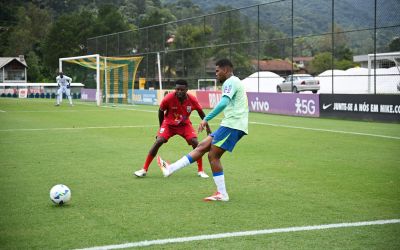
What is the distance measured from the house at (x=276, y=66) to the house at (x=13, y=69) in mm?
59040

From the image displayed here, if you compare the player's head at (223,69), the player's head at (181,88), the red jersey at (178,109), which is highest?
the player's head at (223,69)

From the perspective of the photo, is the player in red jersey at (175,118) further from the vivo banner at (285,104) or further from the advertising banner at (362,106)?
the vivo banner at (285,104)

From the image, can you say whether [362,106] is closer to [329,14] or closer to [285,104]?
[285,104]

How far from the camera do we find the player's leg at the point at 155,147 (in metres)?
9.54

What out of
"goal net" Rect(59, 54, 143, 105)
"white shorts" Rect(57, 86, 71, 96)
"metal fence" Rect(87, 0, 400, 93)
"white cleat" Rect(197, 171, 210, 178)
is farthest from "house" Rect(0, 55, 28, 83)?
"white cleat" Rect(197, 171, 210, 178)

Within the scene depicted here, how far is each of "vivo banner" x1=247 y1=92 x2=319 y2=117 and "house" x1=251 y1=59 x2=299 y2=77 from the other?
21.1ft

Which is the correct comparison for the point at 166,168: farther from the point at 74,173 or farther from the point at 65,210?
the point at 74,173

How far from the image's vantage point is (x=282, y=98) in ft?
90.4

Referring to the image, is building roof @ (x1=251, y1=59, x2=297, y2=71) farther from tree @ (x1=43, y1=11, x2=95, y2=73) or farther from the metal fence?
tree @ (x1=43, y1=11, x2=95, y2=73)

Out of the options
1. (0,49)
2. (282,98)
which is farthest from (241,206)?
(0,49)

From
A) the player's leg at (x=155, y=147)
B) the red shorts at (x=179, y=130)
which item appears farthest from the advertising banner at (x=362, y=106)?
the player's leg at (x=155, y=147)

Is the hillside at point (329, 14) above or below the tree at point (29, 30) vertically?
below

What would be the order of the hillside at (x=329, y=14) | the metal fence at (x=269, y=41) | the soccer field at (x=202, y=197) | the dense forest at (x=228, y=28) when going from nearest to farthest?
1. the soccer field at (x=202, y=197)
2. the hillside at (x=329, y=14)
3. the dense forest at (x=228, y=28)
4. the metal fence at (x=269, y=41)

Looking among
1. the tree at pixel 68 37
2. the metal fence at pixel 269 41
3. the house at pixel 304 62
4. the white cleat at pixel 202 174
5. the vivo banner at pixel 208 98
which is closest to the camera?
the white cleat at pixel 202 174
